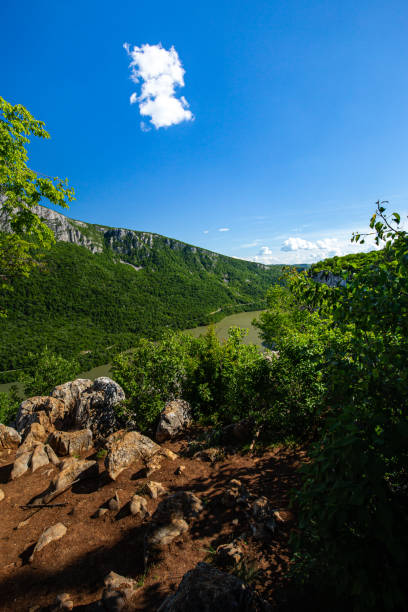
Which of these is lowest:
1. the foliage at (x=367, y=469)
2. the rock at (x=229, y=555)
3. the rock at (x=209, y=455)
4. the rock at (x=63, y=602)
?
the rock at (x=209, y=455)

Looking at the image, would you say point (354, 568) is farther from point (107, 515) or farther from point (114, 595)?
point (107, 515)

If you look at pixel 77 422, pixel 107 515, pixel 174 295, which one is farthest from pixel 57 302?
pixel 107 515

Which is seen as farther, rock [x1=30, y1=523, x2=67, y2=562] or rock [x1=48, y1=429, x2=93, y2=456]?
rock [x1=48, y1=429, x2=93, y2=456]

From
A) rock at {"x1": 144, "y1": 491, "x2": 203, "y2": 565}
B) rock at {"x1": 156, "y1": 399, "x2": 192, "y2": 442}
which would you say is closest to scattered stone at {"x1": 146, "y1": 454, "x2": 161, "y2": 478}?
rock at {"x1": 156, "y1": 399, "x2": 192, "y2": 442}

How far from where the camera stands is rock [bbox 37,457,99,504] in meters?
7.37

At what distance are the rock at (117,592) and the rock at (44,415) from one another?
1113 centimetres

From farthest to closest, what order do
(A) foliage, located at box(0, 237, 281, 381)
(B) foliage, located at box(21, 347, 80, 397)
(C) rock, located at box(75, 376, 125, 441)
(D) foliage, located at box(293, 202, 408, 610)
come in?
(A) foliage, located at box(0, 237, 281, 381) → (B) foliage, located at box(21, 347, 80, 397) → (C) rock, located at box(75, 376, 125, 441) → (D) foliage, located at box(293, 202, 408, 610)

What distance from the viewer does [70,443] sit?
10227 millimetres

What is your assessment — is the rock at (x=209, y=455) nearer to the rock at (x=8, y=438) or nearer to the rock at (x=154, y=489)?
the rock at (x=154, y=489)

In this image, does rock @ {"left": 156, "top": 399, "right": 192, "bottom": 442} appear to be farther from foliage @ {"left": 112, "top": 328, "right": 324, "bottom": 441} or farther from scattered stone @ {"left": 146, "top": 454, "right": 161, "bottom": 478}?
scattered stone @ {"left": 146, "top": 454, "right": 161, "bottom": 478}

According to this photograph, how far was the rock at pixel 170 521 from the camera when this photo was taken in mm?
4789

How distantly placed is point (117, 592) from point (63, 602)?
102cm

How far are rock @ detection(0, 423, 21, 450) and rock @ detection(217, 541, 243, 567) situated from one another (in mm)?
12307

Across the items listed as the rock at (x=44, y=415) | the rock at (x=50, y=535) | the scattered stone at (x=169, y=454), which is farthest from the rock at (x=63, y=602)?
the rock at (x=44, y=415)
